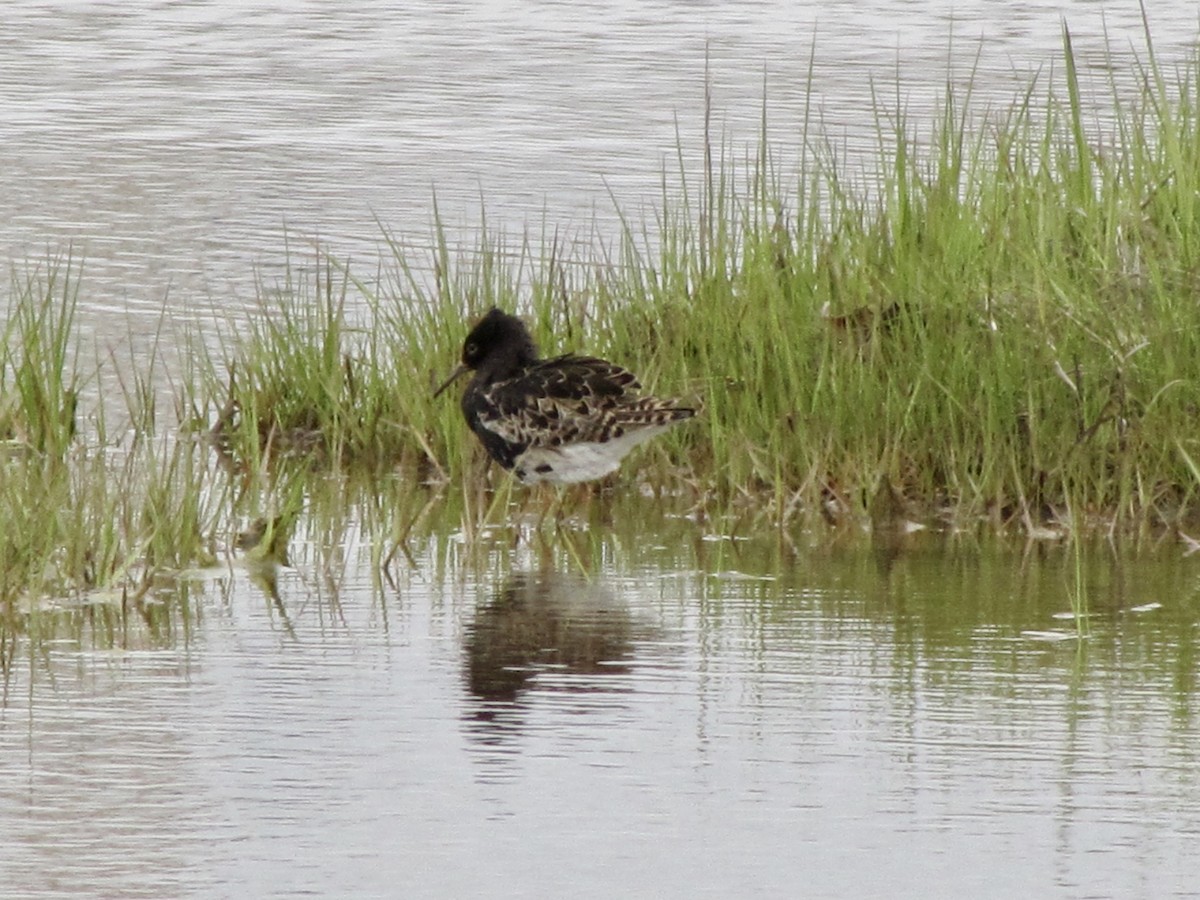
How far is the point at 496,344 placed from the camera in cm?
933

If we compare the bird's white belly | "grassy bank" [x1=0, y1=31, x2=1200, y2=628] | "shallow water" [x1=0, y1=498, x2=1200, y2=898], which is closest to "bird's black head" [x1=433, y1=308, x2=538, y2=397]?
"grassy bank" [x1=0, y1=31, x2=1200, y2=628]

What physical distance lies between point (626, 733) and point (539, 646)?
3.16 feet

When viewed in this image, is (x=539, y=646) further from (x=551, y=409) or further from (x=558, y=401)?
(x=558, y=401)

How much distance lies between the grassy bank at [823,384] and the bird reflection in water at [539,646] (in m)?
0.93

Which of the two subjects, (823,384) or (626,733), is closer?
(626,733)

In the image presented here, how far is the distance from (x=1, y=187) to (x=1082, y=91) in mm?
8228

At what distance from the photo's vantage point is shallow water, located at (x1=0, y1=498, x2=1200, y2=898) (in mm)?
4867

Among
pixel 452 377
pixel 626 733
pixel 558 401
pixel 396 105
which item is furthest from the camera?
pixel 396 105

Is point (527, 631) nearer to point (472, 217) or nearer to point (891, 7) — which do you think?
point (472, 217)

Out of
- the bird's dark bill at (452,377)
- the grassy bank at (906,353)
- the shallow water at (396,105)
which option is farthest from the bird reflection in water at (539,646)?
the shallow water at (396,105)

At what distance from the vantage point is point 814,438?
869 cm

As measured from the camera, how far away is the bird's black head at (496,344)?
30.5 feet

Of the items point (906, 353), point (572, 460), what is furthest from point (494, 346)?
point (906, 353)

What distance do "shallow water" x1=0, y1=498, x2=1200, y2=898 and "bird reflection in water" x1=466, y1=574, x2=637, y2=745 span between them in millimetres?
14
